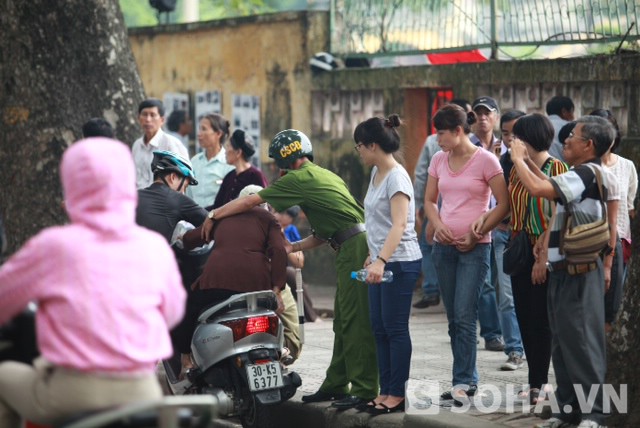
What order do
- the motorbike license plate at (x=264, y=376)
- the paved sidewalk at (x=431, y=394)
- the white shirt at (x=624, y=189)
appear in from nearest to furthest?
1. the paved sidewalk at (x=431, y=394)
2. the motorbike license plate at (x=264, y=376)
3. the white shirt at (x=624, y=189)

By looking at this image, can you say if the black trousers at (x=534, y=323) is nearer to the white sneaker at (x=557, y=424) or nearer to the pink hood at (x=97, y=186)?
the white sneaker at (x=557, y=424)

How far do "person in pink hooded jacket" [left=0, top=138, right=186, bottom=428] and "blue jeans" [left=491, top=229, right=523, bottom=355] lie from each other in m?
5.51

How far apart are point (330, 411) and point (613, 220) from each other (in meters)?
2.27

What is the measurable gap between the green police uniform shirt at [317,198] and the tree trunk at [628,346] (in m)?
2.05

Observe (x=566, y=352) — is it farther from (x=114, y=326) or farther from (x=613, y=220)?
(x=114, y=326)

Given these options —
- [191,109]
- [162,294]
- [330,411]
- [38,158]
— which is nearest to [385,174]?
[330,411]

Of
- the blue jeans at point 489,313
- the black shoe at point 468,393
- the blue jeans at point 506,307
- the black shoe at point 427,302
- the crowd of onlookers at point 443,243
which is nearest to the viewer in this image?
the crowd of onlookers at point 443,243

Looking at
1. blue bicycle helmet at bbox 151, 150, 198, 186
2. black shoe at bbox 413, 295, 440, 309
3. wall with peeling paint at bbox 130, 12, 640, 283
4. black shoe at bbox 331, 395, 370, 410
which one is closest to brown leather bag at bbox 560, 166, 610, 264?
black shoe at bbox 331, 395, 370, 410

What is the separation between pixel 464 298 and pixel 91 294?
4.32m

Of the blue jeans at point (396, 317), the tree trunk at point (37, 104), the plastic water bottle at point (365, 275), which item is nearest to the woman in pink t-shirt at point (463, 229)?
the blue jeans at point (396, 317)

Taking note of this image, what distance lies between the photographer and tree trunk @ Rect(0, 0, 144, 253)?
12.8 meters

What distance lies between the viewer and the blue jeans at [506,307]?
1060 centimetres

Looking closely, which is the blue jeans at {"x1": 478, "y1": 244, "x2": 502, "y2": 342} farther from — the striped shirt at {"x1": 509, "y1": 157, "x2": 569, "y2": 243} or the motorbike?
the motorbike

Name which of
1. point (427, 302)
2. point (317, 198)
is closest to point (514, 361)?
point (317, 198)
